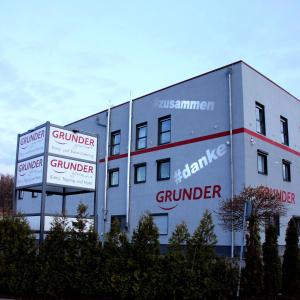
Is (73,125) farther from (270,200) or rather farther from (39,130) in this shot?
(270,200)

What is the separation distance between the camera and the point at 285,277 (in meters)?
12.5

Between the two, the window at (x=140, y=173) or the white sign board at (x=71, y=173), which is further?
the window at (x=140, y=173)

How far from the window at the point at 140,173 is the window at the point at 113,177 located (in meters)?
1.77

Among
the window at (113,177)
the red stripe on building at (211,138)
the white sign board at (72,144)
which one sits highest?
the red stripe on building at (211,138)

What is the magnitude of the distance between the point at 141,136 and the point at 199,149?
16.5 feet

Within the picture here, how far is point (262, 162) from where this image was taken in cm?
2330

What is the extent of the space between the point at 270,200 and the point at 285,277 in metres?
2.31

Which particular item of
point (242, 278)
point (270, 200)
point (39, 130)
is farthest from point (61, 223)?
point (270, 200)

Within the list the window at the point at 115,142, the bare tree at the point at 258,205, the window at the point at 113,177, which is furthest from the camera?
the window at the point at 115,142

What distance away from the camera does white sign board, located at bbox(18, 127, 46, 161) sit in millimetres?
14242

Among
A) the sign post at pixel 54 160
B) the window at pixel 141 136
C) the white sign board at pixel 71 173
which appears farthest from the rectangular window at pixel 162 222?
the white sign board at pixel 71 173

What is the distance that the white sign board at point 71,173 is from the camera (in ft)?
45.8

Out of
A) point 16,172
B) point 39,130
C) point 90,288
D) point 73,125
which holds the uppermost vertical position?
point 73,125

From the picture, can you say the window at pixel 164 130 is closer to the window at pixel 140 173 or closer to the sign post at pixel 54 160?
the window at pixel 140 173
